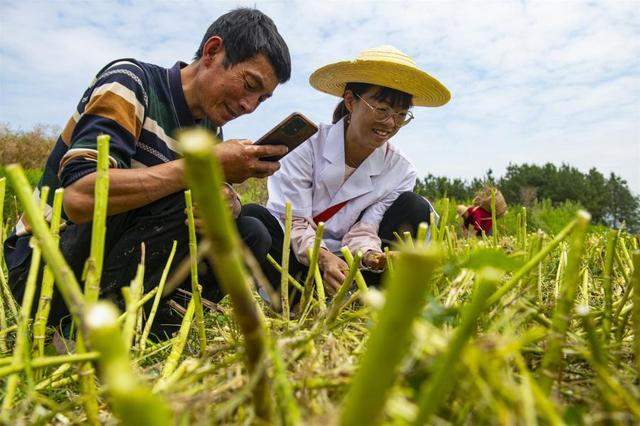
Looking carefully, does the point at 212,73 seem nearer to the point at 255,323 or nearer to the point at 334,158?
the point at 334,158

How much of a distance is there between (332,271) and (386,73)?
2.82 ft

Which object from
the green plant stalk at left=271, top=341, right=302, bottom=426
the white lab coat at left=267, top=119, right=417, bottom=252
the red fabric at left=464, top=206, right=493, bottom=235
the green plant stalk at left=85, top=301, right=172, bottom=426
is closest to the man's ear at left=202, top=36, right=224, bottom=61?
the white lab coat at left=267, top=119, right=417, bottom=252

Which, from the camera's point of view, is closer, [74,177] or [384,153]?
[74,177]

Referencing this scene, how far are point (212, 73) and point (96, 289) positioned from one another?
1222 mm

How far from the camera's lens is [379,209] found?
6.96 feet

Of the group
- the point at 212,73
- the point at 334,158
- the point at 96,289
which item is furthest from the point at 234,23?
the point at 96,289

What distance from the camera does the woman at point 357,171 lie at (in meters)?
1.96

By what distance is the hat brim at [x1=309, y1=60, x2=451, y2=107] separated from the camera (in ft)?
6.46

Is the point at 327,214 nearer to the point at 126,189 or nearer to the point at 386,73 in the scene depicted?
the point at 386,73

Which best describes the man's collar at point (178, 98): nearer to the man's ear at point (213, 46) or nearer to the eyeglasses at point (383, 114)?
the man's ear at point (213, 46)

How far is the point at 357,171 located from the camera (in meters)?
2.13

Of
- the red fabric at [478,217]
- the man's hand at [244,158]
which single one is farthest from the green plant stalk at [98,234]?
the red fabric at [478,217]

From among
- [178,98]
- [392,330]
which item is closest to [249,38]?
[178,98]

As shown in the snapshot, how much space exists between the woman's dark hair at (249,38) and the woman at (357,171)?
394 millimetres
